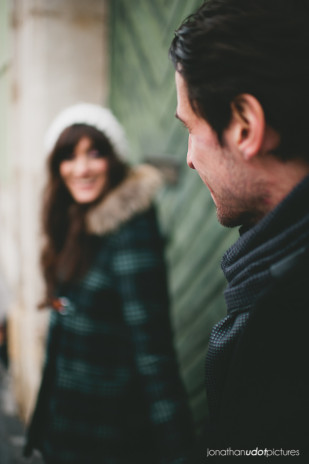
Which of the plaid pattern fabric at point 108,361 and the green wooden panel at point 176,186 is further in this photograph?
the green wooden panel at point 176,186

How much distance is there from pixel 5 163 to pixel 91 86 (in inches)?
51.1

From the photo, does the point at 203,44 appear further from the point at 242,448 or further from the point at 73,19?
the point at 73,19

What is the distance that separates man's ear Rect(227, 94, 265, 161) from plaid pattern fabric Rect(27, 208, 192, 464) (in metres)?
1.11

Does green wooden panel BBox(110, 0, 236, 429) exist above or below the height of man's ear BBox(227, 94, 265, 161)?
below

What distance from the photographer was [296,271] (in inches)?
28.3

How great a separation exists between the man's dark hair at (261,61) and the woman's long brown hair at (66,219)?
130 centimetres

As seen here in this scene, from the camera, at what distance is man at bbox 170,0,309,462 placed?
2.37ft

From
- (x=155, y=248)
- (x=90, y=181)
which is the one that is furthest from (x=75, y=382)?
(x=90, y=181)

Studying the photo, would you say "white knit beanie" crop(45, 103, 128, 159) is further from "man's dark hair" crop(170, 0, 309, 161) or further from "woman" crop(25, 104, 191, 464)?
"man's dark hair" crop(170, 0, 309, 161)

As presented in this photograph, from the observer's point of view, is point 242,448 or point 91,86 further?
point 91,86

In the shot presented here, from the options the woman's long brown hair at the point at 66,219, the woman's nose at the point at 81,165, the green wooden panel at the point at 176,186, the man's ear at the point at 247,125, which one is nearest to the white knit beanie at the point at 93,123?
the woman's long brown hair at the point at 66,219

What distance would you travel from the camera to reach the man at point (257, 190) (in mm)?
721

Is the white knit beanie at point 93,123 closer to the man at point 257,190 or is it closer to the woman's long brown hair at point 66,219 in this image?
the woman's long brown hair at point 66,219

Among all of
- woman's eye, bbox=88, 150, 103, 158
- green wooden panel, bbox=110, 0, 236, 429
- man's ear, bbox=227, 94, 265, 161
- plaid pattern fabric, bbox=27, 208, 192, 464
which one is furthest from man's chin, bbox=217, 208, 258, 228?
woman's eye, bbox=88, 150, 103, 158
